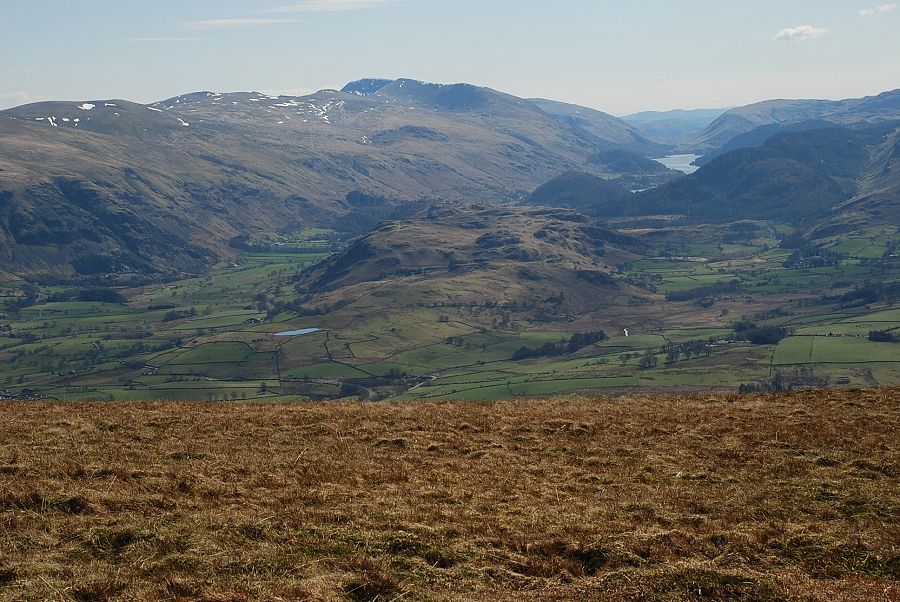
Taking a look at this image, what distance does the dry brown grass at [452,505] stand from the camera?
16.0 meters

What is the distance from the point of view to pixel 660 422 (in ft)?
107

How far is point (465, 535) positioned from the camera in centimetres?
1888

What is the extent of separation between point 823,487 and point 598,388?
14142 cm

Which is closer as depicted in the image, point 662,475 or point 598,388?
point 662,475

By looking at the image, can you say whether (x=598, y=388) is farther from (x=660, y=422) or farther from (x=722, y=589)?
(x=722, y=589)

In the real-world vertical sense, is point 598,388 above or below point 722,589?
below

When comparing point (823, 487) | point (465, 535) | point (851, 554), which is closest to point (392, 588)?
point (465, 535)

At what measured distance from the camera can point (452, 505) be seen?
2148 cm

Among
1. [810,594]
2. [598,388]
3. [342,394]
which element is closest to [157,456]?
[810,594]

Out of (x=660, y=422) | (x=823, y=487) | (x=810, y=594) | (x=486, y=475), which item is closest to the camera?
(x=810, y=594)

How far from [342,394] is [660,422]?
153 metres

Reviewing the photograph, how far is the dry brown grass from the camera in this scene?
52.4 ft

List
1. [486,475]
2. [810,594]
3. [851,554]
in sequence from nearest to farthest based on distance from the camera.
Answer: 1. [810,594]
2. [851,554]
3. [486,475]

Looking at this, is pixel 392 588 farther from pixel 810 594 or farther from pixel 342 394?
pixel 342 394
